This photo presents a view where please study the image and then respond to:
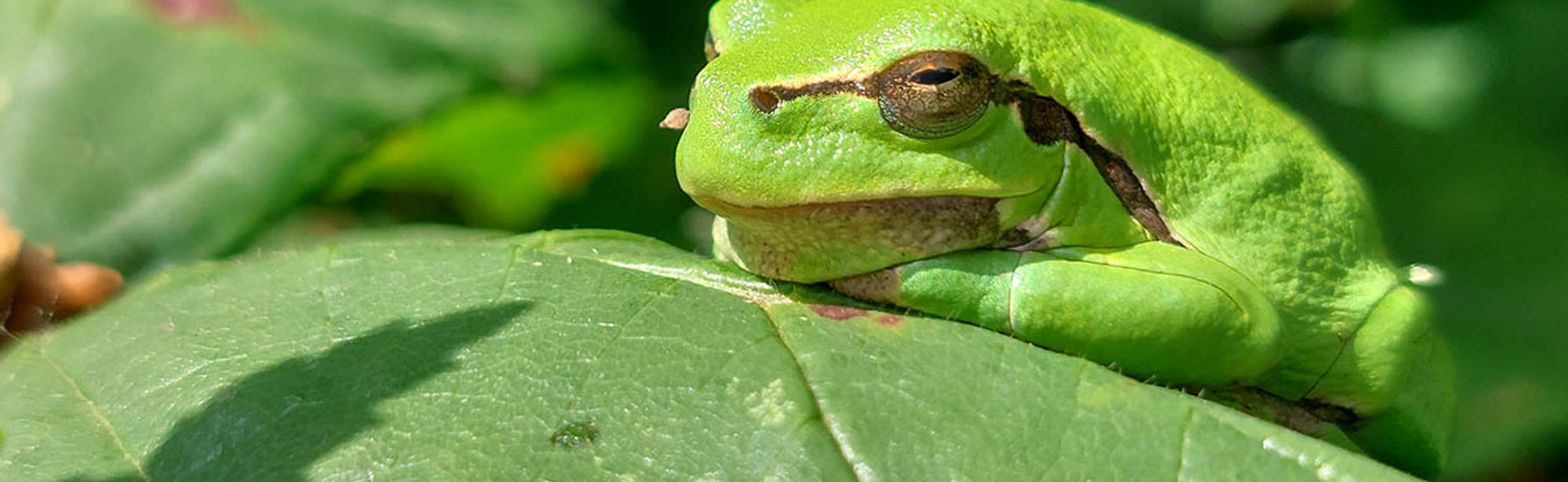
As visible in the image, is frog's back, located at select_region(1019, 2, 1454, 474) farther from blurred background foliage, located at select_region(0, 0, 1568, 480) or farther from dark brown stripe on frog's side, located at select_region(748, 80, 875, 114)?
blurred background foliage, located at select_region(0, 0, 1568, 480)

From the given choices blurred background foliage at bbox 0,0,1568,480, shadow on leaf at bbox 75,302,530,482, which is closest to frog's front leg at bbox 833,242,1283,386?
shadow on leaf at bbox 75,302,530,482

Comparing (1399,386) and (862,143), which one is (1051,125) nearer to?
(862,143)

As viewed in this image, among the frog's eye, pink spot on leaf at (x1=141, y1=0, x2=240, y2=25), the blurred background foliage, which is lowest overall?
the blurred background foliage

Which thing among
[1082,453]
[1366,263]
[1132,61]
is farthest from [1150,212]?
[1082,453]

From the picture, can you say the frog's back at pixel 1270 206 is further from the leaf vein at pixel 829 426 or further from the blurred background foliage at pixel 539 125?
the blurred background foliage at pixel 539 125

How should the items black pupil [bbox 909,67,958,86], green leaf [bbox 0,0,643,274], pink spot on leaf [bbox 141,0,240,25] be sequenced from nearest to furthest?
black pupil [bbox 909,67,958,86] < green leaf [bbox 0,0,643,274] < pink spot on leaf [bbox 141,0,240,25]

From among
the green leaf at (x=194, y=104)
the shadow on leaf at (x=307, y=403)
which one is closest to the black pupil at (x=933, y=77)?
the shadow on leaf at (x=307, y=403)
